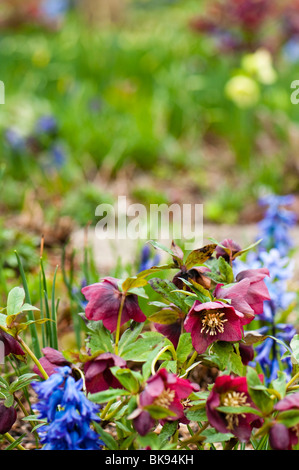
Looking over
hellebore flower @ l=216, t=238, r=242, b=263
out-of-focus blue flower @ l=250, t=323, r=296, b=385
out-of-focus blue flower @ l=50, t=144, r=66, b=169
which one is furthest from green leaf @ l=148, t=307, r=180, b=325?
out-of-focus blue flower @ l=50, t=144, r=66, b=169

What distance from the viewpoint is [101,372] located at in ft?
2.54

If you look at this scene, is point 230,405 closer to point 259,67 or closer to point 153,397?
point 153,397

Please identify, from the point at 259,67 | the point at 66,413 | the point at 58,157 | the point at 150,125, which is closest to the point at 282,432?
the point at 66,413

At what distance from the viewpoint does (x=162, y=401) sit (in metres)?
0.72

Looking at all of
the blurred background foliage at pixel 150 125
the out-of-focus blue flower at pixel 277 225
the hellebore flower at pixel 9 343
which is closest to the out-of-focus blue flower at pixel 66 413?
the hellebore flower at pixel 9 343

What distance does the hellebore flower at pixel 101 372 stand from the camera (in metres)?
0.75

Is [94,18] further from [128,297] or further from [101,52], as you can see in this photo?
[128,297]

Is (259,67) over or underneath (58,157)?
over

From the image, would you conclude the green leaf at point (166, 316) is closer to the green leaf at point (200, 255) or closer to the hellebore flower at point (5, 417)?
the green leaf at point (200, 255)

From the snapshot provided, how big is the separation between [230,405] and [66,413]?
21cm

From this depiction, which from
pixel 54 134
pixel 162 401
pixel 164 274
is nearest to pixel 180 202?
pixel 54 134

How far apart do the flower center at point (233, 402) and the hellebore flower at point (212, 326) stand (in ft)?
0.27

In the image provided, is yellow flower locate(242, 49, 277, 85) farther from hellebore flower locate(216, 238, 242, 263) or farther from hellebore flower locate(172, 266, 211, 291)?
hellebore flower locate(172, 266, 211, 291)

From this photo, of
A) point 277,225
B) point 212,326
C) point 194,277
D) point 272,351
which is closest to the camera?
point 212,326
